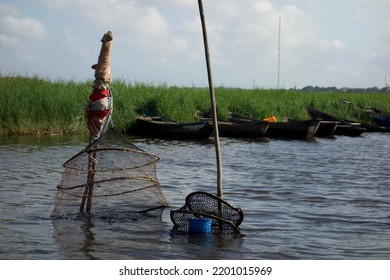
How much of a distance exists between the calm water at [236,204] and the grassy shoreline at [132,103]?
59 centimetres

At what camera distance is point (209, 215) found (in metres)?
7.70

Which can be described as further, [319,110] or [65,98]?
[319,110]

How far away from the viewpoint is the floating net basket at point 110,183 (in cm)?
811

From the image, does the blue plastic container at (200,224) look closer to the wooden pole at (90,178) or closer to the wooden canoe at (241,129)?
the wooden pole at (90,178)

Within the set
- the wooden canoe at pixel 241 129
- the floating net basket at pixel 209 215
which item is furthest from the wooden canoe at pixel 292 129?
the floating net basket at pixel 209 215

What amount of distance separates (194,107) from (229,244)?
1547 cm

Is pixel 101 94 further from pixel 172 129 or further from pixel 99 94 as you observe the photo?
pixel 172 129

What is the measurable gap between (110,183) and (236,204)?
2524 millimetres

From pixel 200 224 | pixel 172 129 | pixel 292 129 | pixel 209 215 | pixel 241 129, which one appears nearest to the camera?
pixel 209 215

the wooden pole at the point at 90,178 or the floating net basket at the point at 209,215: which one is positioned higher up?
the wooden pole at the point at 90,178

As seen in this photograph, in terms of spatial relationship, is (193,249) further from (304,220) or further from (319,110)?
(319,110)

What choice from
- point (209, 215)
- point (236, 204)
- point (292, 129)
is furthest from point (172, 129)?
point (209, 215)

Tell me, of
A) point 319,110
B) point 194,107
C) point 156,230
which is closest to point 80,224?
point 156,230

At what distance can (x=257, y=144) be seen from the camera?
19.7m
